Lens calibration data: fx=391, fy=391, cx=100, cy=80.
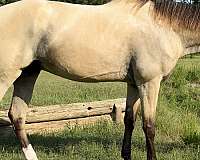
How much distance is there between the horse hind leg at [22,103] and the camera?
196 inches

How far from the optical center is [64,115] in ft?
21.2

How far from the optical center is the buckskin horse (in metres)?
4.49

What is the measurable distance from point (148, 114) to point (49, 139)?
192cm

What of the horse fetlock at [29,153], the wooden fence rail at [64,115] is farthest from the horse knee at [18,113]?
the wooden fence rail at [64,115]

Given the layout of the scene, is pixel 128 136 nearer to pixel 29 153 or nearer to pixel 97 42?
pixel 29 153

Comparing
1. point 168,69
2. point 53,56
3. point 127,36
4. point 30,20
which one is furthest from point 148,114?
point 30,20

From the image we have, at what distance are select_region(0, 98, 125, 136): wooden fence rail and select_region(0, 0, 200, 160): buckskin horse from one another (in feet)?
5.13

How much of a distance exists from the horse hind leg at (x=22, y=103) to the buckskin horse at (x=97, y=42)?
1.04 feet

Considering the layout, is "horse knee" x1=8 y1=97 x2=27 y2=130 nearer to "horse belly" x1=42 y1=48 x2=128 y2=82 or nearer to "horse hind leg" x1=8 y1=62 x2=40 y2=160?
"horse hind leg" x1=8 y1=62 x2=40 y2=160

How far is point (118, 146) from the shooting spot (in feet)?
18.3

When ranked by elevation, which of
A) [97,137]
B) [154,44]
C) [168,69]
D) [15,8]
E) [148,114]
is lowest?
[97,137]

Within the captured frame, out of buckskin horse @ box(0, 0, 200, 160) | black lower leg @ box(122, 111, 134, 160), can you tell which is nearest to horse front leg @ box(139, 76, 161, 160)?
buckskin horse @ box(0, 0, 200, 160)

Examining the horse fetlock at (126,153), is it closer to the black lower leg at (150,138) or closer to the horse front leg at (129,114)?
the horse front leg at (129,114)

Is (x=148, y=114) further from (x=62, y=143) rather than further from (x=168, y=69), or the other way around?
(x=62, y=143)
